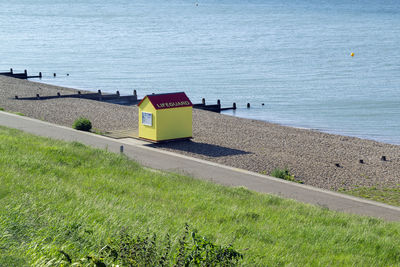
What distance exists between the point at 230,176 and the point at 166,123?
21.2 feet

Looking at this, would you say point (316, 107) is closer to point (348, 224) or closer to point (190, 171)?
point (190, 171)

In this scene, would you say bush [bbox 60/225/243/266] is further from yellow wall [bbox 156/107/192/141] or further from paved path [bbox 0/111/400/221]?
yellow wall [bbox 156/107/192/141]

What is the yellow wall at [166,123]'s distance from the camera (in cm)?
2095

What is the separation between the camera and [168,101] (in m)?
21.1

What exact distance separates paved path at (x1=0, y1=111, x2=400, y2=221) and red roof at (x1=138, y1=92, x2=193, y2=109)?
152cm

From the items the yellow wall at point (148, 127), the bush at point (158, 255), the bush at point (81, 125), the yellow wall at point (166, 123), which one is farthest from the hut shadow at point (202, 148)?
the bush at point (158, 255)

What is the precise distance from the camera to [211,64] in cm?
6919

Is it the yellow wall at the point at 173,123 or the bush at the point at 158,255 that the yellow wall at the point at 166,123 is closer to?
the yellow wall at the point at 173,123

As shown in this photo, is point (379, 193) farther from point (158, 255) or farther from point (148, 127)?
point (158, 255)

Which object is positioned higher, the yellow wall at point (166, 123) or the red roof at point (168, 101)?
the red roof at point (168, 101)

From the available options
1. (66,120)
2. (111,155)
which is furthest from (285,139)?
(111,155)

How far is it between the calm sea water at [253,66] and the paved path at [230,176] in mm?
18990

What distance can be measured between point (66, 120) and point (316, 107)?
73.4 feet

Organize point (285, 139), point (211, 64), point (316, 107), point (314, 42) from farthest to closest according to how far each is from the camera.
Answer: point (314, 42) → point (211, 64) → point (316, 107) → point (285, 139)
